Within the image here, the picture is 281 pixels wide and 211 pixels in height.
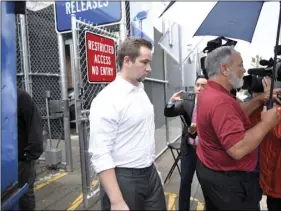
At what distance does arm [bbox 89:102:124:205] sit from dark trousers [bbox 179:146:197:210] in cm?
174

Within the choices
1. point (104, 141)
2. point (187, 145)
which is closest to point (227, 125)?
point (104, 141)

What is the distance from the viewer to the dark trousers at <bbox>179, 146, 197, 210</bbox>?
3.37 metres

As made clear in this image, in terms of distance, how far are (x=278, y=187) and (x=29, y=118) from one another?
2.21m

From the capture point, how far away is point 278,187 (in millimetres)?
2424

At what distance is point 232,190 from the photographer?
207cm

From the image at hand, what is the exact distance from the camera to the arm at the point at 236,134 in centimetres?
185

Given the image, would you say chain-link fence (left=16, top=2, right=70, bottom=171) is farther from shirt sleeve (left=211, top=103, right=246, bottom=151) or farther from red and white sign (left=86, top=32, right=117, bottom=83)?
shirt sleeve (left=211, top=103, right=246, bottom=151)

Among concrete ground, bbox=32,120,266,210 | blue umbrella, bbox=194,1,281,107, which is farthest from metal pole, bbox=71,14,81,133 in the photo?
blue umbrella, bbox=194,1,281,107

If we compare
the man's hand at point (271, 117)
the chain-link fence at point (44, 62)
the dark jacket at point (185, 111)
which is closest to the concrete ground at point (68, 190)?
the chain-link fence at point (44, 62)

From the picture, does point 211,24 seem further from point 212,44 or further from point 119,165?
point 119,165

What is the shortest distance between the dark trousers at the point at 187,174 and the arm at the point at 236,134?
1485 millimetres

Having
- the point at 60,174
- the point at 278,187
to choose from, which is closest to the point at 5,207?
the point at 278,187

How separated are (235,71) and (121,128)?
0.94m

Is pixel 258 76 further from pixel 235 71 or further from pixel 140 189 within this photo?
pixel 140 189
